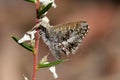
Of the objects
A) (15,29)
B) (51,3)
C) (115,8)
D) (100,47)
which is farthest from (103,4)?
(51,3)

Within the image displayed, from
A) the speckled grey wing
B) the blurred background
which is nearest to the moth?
the speckled grey wing

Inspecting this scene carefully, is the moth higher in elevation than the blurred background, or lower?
higher

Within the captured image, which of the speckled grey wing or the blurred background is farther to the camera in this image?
the blurred background

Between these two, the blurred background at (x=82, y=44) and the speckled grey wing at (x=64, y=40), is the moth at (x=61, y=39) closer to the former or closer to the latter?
the speckled grey wing at (x=64, y=40)

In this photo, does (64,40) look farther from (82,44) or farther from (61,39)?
(82,44)

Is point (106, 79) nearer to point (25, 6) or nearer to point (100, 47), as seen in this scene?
point (100, 47)

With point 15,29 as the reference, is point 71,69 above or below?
below

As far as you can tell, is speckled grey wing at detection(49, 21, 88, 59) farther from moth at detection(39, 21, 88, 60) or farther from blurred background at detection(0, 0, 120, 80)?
blurred background at detection(0, 0, 120, 80)
